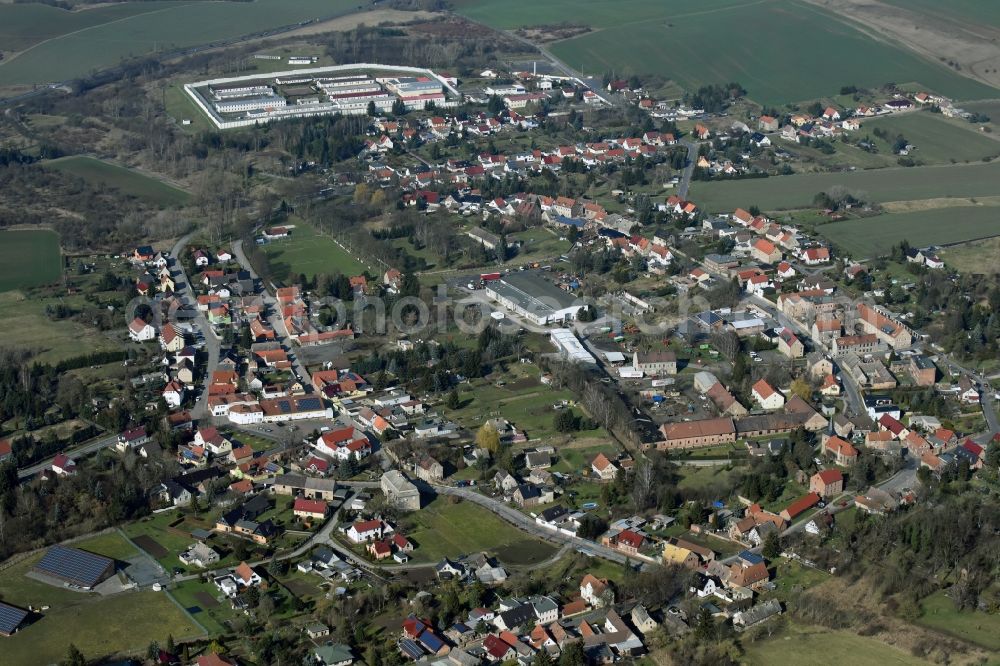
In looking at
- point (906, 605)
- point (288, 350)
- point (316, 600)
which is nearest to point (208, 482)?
point (316, 600)

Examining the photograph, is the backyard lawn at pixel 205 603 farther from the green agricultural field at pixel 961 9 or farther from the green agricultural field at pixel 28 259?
the green agricultural field at pixel 961 9

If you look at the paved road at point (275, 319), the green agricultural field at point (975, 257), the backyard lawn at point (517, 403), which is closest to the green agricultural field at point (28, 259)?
the paved road at point (275, 319)

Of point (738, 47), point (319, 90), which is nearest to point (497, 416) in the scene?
point (319, 90)

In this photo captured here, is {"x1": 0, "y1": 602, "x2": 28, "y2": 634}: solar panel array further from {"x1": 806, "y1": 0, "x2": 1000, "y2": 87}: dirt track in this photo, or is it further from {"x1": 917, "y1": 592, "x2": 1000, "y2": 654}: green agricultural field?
{"x1": 806, "y1": 0, "x2": 1000, "y2": 87}: dirt track

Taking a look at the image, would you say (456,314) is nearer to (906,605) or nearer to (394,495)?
(394,495)

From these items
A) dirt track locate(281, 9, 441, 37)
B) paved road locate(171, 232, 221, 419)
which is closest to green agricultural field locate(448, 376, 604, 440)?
paved road locate(171, 232, 221, 419)

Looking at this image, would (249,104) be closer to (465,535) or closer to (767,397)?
(767,397)
